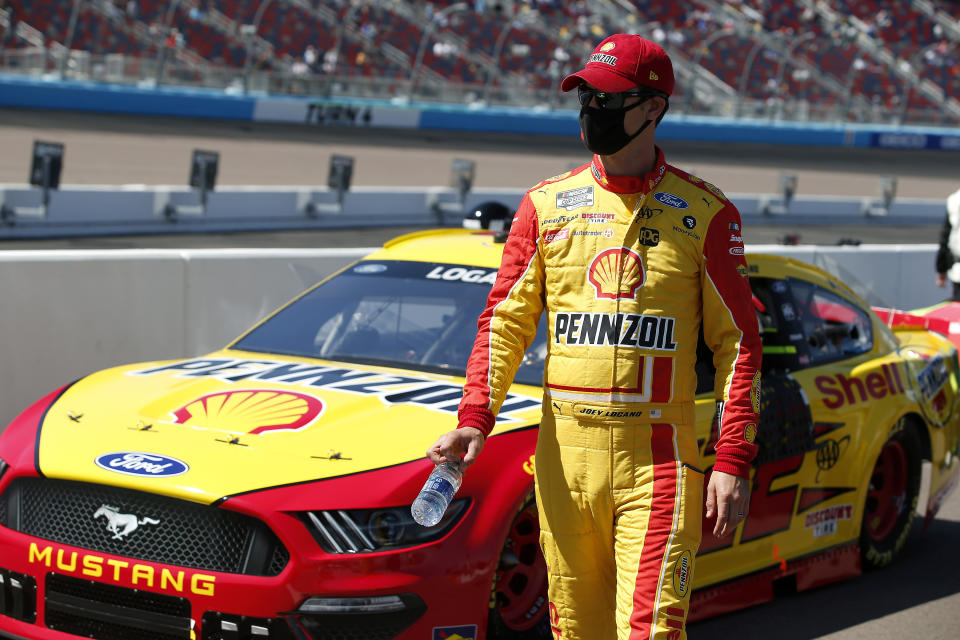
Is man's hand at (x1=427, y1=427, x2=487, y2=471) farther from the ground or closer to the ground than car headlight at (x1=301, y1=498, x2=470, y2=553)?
farther from the ground

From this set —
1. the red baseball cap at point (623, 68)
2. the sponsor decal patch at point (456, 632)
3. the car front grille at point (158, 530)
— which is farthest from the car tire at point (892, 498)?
the car front grille at point (158, 530)

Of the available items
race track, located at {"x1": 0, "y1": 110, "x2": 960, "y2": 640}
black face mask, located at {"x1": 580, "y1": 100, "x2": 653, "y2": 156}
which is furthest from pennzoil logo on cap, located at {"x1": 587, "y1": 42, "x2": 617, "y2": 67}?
race track, located at {"x1": 0, "y1": 110, "x2": 960, "y2": 640}

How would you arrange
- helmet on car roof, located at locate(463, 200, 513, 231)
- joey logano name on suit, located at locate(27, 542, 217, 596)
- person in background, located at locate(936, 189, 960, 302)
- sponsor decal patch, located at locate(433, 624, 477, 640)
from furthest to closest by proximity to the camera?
person in background, located at locate(936, 189, 960, 302)
helmet on car roof, located at locate(463, 200, 513, 231)
sponsor decal patch, located at locate(433, 624, 477, 640)
joey logano name on suit, located at locate(27, 542, 217, 596)

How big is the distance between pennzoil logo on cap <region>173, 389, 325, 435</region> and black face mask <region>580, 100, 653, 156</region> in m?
1.35

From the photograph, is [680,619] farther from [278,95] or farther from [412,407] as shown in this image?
[278,95]

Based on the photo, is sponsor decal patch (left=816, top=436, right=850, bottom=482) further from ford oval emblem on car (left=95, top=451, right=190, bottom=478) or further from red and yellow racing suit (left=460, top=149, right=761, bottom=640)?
ford oval emblem on car (left=95, top=451, right=190, bottom=478)

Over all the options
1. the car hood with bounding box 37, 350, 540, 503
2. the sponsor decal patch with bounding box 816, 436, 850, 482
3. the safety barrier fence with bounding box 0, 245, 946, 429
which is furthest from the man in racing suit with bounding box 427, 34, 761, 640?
the safety barrier fence with bounding box 0, 245, 946, 429

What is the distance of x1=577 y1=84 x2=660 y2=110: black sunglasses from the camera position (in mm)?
3168

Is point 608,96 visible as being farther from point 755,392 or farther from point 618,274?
point 755,392

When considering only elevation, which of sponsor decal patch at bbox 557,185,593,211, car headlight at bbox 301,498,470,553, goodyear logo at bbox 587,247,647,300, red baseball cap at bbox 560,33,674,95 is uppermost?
red baseball cap at bbox 560,33,674,95

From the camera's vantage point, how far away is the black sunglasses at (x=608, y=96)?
3168mm

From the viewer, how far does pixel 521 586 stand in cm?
404

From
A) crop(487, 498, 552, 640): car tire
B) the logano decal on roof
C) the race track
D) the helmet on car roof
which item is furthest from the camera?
the helmet on car roof

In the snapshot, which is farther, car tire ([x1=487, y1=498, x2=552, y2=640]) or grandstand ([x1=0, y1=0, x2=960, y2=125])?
grandstand ([x1=0, y1=0, x2=960, y2=125])
